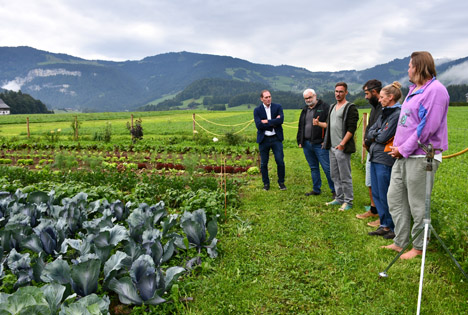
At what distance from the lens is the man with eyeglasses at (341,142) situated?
5391 mm

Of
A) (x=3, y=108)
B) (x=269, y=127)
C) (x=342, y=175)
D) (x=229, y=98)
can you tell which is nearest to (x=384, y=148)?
(x=342, y=175)

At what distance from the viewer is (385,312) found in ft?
9.00

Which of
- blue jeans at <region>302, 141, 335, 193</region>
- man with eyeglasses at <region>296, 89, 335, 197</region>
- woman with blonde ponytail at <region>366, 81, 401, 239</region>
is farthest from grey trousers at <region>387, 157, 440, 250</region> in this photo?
blue jeans at <region>302, 141, 335, 193</region>

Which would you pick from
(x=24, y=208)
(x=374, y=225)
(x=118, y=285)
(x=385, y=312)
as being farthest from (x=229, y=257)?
(x=24, y=208)

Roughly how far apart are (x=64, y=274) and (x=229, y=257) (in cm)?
184

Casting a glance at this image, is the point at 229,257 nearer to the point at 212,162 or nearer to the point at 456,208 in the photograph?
the point at 456,208

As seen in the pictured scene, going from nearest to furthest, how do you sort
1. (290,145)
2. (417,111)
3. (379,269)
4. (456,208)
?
1. (417,111)
2. (379,269)
3. (456,208)
4. (290,145)

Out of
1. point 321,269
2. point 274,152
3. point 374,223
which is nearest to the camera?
point 321,269

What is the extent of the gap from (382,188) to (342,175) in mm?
1320

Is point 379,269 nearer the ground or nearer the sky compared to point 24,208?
nearer the ground

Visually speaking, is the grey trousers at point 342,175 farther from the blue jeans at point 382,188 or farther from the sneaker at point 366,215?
the blue jeans at point 382,188

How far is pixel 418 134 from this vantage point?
3.23 metres

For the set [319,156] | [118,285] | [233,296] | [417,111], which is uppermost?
[417,111]

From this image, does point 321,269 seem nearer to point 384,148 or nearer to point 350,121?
point 384,148
